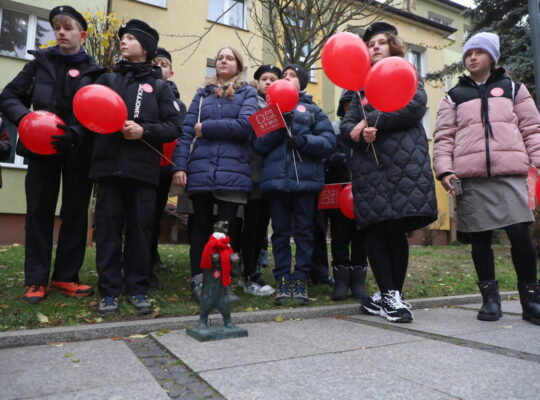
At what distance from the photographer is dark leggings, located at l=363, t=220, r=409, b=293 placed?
3.16m

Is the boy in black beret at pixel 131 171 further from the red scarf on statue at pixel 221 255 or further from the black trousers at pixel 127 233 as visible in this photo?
the red scarf on statue at pixel 221 255

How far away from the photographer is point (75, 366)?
6.52 feet

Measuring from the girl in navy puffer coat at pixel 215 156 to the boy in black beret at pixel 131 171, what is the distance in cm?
33

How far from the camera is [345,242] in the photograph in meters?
3.80

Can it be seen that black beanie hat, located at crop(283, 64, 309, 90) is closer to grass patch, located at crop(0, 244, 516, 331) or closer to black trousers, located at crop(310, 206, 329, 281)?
black trousers, located at crop(310, 206, 329, 281)

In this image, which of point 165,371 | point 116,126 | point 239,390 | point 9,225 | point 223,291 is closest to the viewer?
point 239,390

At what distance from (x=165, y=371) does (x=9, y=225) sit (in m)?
9.86

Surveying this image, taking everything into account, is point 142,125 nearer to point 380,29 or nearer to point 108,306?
point 108,306

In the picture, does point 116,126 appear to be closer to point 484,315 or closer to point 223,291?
point 223,291

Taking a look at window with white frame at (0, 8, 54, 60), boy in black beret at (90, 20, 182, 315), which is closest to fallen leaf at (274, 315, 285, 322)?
boy in black beret at (90, 20, 182, 315)

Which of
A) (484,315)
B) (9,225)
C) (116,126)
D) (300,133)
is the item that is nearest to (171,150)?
(116,126)

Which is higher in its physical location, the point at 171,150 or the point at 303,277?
the point at 171,150

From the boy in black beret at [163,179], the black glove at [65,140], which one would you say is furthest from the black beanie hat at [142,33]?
the black glove at [65,140]

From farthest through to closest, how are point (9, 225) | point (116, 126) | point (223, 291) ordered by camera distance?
point (9, 225), point (116, 126), point (223, 291)
